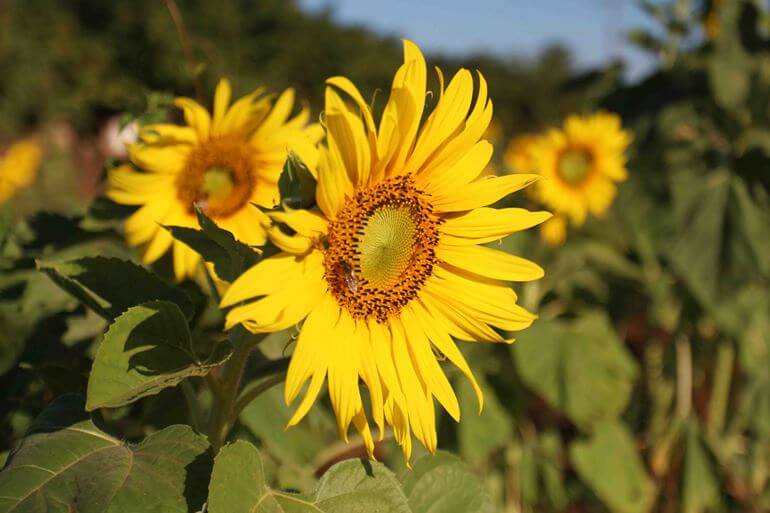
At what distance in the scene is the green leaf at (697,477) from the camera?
2.65m

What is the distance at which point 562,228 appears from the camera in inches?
122

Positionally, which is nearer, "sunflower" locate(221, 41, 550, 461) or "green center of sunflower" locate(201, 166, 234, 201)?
"sunflower" locate(221, 41, 550, 461)

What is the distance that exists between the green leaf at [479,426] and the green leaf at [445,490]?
122cm

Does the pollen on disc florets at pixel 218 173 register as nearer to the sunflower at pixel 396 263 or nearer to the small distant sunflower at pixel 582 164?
the sunflower at pixel 396 263

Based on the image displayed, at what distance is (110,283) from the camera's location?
2.94ft

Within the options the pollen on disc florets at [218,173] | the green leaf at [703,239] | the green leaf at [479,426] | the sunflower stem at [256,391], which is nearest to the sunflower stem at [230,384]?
the sunflower stem at [256,391]

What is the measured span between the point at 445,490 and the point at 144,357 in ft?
1.24

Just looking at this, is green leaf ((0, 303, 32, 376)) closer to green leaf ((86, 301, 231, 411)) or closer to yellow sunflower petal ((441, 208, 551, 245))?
green leaf ((86, 301, 231, 411))

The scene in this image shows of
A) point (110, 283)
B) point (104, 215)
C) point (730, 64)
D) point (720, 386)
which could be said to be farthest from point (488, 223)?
point (720, 386)

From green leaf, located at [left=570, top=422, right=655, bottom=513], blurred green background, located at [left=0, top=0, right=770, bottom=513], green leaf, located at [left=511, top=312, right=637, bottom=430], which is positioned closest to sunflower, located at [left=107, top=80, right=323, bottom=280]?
blurred green background, located at [left=0, top=0, right=770, bottom=513]

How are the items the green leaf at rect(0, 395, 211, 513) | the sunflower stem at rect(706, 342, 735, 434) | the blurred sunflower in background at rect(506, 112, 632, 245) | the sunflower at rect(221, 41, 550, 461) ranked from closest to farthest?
the green leaf at rect(0, 395, 211, 513)
the sunflower at rect(221, 41, 550, 461)
the sunflower stem at rect(706, 342, 735, 434)
the blurred sunflower in background at rect(506, 112, 632, 245)

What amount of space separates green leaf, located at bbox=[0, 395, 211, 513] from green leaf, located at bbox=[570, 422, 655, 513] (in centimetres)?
200

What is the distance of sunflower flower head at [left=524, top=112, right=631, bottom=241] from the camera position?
3.13 metres

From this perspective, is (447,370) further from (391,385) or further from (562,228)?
(562,228)
